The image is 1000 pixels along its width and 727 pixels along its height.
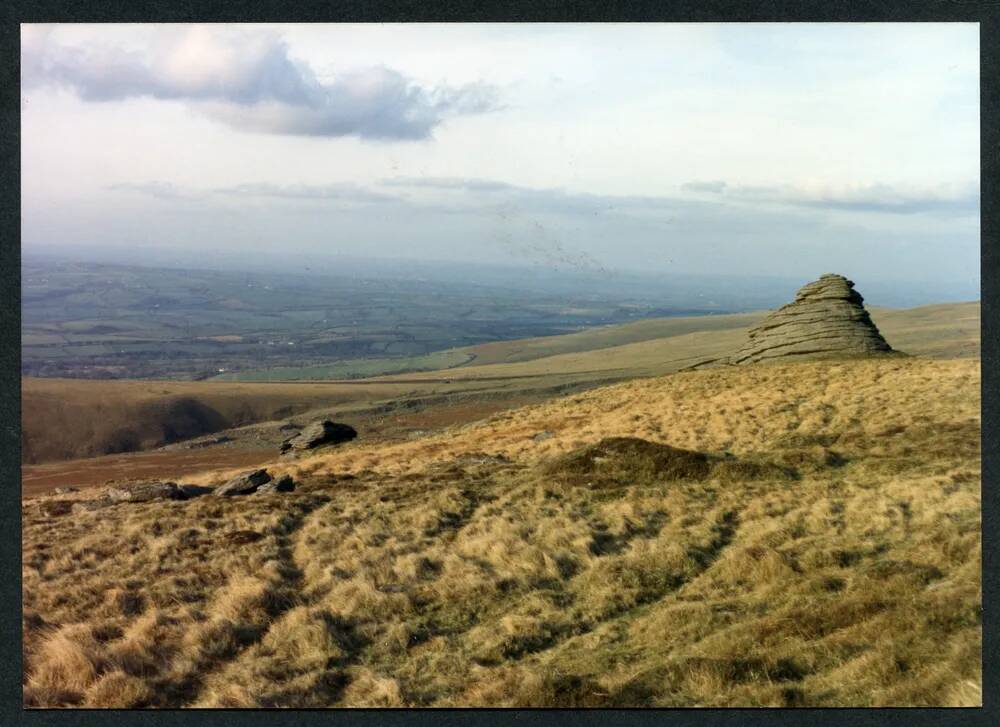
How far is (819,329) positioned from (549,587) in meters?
21.5

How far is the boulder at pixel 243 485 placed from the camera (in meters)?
14.2

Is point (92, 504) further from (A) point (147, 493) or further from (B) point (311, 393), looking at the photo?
(B) point (311, 393)

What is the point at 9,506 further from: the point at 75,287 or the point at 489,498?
the point at 75,287

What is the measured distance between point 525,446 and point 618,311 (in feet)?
233

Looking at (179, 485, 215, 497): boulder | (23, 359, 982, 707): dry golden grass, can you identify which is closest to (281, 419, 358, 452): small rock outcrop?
(179, 485, 215, 497): boulder

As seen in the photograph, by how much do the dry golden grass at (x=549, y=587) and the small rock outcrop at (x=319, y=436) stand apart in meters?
10.3

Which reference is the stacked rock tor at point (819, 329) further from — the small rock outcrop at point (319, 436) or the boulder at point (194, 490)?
the boulder at point (194, 490)

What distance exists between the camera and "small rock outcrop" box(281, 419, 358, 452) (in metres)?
24.8

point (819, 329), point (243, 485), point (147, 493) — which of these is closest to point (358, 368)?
point (819, 329)

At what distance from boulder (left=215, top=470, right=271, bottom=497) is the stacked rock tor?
63.9ft

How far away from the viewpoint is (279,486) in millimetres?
14492

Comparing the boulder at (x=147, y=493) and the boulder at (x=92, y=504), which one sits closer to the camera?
the boulder at (x=92, y=504)

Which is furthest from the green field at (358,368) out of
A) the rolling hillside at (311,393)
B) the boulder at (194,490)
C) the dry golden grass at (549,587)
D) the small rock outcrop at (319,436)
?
the dry golden grass at (549,587)

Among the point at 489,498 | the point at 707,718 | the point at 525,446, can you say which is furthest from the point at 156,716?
the point at 525,446
